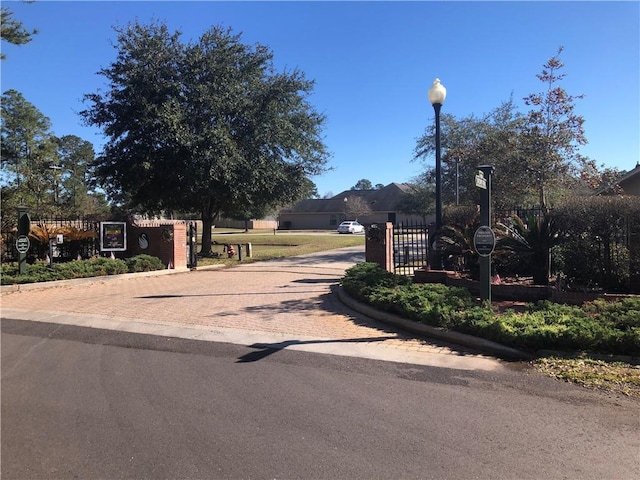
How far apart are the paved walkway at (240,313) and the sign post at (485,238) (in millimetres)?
1550

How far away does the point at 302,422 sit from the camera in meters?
4.23

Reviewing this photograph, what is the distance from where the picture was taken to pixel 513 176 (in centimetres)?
1634

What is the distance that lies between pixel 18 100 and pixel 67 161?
16173 millimetres

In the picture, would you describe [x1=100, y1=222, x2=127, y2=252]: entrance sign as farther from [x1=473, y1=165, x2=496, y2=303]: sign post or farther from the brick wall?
[x1=473, y1=165, x2=496, y2=303]: sign post

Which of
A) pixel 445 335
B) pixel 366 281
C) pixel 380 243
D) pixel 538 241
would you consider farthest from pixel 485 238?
pixel 380 243

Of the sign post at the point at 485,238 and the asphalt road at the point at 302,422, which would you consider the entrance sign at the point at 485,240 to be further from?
the asphalt road at the point at 302,422

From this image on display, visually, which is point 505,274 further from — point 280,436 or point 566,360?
point 280,436

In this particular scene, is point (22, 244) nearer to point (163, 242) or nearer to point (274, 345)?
point (163, 242)

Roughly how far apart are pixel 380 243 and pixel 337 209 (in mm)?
64146

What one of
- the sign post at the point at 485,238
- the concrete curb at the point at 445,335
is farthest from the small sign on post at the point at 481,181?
the concrete curb at the point at 445,335

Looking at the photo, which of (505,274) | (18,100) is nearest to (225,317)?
(505,274)

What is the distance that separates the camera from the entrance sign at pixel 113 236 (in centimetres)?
1720

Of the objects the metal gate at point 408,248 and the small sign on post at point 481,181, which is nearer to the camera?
the small sign on post at point 481,181

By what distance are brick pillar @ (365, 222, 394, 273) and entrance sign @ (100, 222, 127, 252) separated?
9238 millimetres
